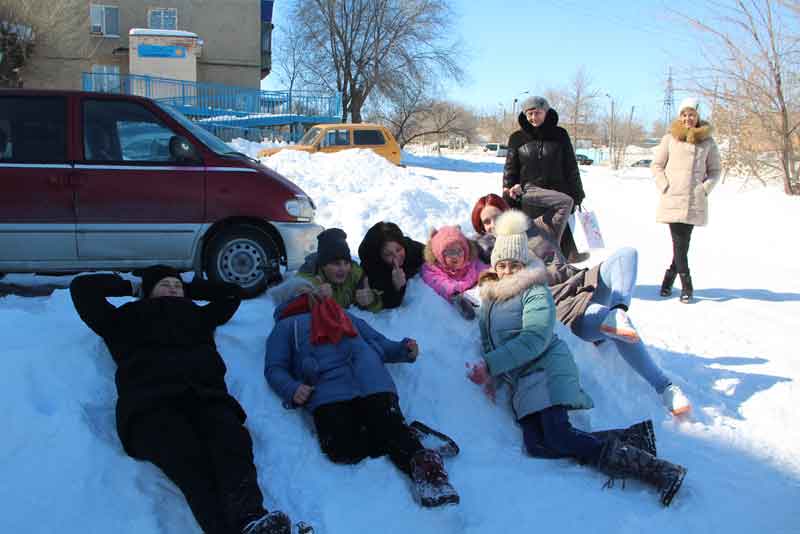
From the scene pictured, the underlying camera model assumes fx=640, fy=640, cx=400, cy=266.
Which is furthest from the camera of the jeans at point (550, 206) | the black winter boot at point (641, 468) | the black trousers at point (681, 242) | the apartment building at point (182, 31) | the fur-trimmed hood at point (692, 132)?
the apartment building at point (182, 31)

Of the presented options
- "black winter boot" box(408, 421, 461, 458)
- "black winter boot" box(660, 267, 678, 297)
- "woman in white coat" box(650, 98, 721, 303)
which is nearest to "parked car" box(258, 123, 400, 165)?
"woman in white coat" box(650, 98, 721, 303)

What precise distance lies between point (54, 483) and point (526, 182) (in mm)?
4723

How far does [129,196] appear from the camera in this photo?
5.11m

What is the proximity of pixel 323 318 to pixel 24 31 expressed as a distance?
2280 cm

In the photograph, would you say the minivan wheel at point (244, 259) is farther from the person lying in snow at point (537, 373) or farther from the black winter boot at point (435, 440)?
the black winter boot at point (435, 440)

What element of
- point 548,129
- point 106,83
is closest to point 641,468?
point 548,129

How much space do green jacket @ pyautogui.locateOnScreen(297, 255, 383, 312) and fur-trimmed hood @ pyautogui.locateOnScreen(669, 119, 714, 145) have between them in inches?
159

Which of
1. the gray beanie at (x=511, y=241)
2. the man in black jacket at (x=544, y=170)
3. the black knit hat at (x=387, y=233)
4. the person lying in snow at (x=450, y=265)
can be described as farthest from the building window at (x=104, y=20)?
the gray beanie at (x=511, y=241)

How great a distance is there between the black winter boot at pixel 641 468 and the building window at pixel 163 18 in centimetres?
3192

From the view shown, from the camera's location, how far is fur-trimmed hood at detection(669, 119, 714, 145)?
21.7 feet

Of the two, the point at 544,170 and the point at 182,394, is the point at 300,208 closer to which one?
the point at 544,170

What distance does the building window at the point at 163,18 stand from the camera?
98.9 feet

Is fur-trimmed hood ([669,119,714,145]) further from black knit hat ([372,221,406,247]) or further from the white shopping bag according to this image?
black knit hat ([372,221,406,247])

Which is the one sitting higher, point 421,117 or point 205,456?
point 421,117
